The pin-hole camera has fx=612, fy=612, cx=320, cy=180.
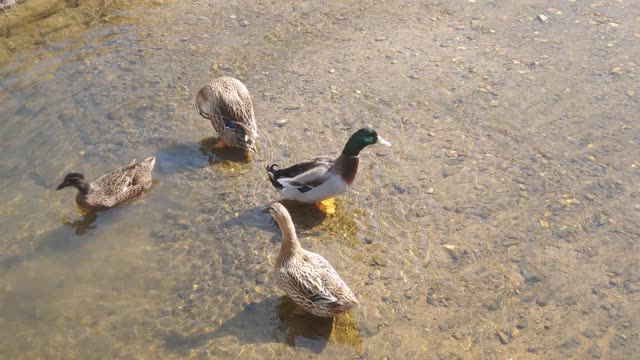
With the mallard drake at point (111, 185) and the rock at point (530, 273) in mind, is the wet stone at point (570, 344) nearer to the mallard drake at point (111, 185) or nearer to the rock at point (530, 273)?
the rock at point (530, 273)

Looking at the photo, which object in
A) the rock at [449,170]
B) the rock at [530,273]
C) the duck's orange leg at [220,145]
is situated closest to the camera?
the rock at [530,273]

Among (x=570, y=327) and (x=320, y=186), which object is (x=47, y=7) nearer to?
(x=320, y=186)

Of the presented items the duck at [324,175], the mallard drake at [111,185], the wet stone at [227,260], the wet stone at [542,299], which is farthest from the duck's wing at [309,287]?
the mallard drake at [111,185]

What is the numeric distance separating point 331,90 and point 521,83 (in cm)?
288

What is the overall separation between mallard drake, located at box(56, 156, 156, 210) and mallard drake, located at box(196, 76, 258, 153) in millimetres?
1130

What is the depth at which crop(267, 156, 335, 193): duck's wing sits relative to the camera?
6.84 metres

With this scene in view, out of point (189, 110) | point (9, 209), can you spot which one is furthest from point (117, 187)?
point (189, 110)

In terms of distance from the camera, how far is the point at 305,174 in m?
6.88

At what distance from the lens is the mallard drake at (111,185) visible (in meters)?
6.86

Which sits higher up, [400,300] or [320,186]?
[320,186]

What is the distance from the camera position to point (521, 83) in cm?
923

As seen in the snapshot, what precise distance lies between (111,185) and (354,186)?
9.34 feet

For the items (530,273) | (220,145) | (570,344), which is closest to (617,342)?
(570,344)

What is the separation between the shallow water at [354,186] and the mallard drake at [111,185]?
186 mm
